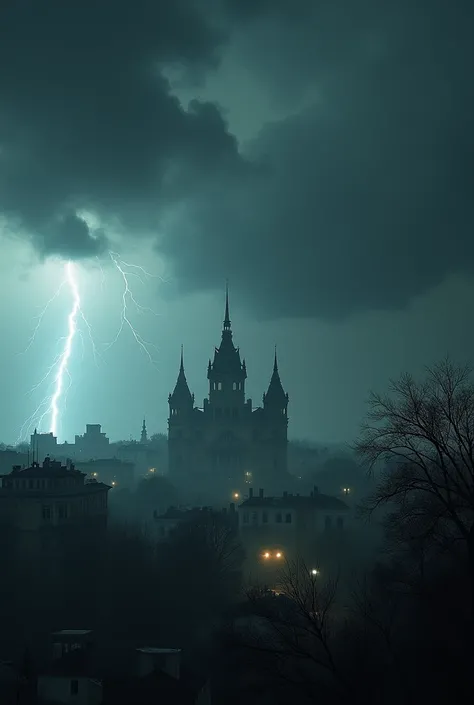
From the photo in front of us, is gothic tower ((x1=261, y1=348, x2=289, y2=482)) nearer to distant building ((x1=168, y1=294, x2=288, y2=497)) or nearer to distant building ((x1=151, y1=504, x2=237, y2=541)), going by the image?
distant building ((x1=168, y1=294, x2=288, y2=497))

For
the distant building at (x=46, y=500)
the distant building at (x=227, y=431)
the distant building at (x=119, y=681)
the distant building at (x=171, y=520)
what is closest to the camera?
the distant building at (x=119, y=681)

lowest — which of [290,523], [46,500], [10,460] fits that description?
[290,523]

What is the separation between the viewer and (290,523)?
9088 centimetres

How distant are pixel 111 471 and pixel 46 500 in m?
88.2

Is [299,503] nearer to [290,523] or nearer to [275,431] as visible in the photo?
[290,523]

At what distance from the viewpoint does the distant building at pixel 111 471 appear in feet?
531

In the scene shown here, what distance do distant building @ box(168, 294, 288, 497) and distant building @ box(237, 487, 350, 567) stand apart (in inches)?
2327

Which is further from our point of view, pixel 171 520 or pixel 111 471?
pixel 111 471

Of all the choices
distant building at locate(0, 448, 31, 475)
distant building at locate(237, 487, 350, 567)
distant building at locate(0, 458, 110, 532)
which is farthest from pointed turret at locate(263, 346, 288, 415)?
distant building at locate(0, 458, 110, 532)

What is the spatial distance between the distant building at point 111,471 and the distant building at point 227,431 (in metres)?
10.2

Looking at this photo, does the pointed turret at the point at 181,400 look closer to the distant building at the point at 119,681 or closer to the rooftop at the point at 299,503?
the rooftop at the point at 299,503

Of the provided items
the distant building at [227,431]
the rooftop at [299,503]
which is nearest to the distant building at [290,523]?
the rooftop at [299,503]

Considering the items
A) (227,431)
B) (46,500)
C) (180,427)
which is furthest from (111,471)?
(46,500)

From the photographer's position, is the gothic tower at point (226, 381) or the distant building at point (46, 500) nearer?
the distant building at point (46, 500)
